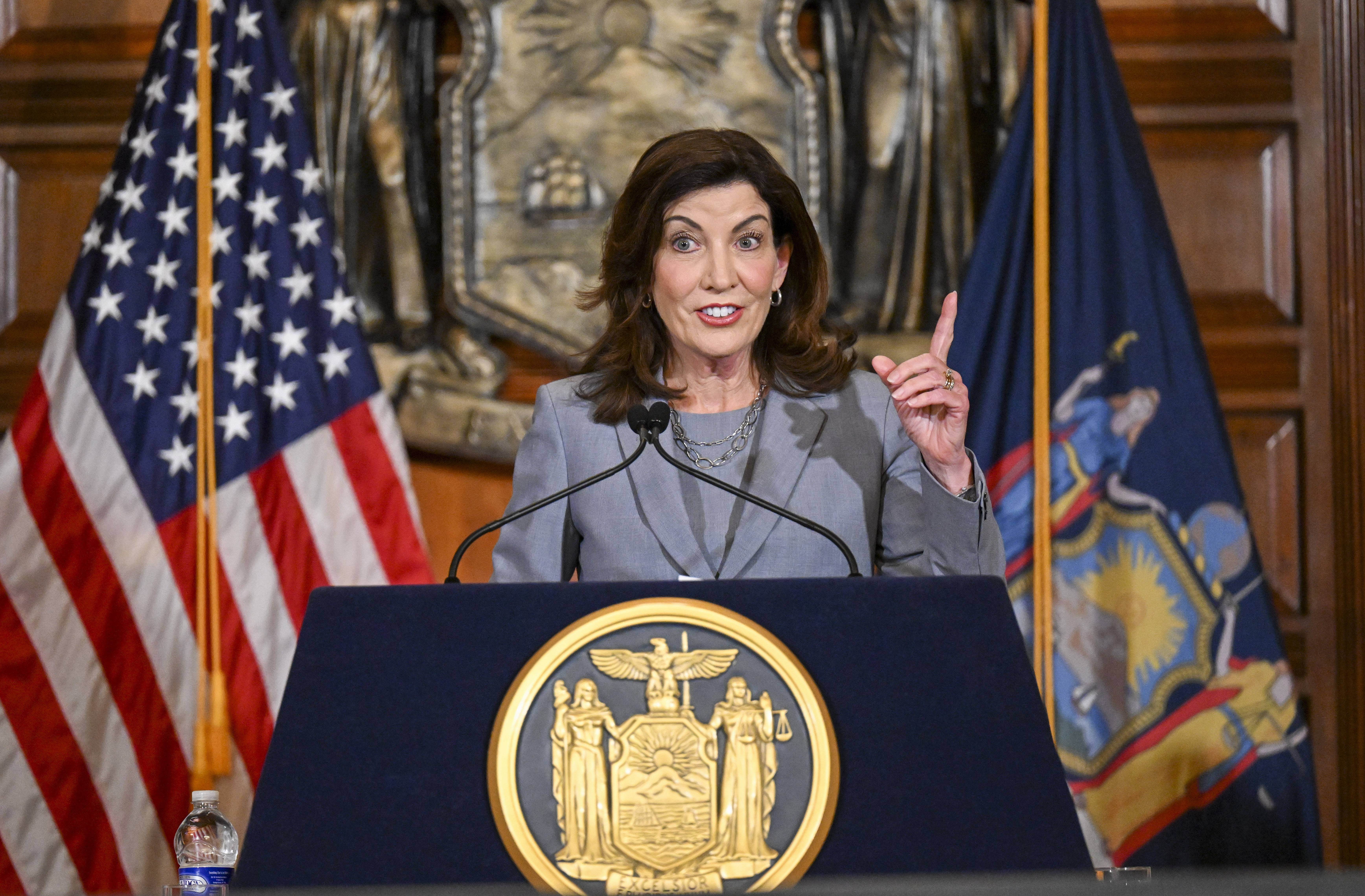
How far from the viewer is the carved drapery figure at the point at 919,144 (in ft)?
11.2

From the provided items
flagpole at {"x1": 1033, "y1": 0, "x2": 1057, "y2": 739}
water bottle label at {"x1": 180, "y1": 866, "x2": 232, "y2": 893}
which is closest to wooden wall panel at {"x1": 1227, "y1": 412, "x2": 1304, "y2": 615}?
flagpole at {"x1": 1033, "y1": 0, "x2": 1057, "y2": 739}

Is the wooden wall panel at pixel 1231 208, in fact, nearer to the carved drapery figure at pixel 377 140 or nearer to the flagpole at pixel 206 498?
the carved drapery figure at pixel 377 140

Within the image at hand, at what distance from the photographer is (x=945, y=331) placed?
1.63 m

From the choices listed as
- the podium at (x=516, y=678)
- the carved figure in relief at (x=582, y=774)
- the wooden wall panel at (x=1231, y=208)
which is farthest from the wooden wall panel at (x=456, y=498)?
the carved figure in relief at (x=582, y=774)

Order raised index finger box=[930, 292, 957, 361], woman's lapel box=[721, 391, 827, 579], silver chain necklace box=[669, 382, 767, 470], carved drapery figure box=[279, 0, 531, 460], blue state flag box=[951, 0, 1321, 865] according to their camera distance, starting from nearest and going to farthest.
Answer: raised index finger box=[930, 292, 957, 361] < woman's lapel box=[721, 391, 827, 579] < silver chain necklace box=[669, 382, 767, 470] < blue state flag box=[951, 0, 1321, 865] < carved drapery figure box=[279, 0, 531, 460]

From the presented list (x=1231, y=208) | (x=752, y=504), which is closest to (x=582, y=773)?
(x=752, y=504)

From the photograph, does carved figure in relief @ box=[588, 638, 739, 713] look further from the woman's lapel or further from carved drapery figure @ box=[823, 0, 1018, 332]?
carved drapery figure @ box=[823, 0, 1018, 332]

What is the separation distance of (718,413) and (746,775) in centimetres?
98

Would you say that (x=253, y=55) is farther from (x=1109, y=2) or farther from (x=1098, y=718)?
(x=1098, y=718)

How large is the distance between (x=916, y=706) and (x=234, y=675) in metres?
2.35

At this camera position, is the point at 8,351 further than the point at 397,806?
Yes

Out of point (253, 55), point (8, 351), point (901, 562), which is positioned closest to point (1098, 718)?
point (901, 562)

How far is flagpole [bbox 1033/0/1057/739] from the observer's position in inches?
119

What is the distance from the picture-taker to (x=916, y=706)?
108 centimetres
